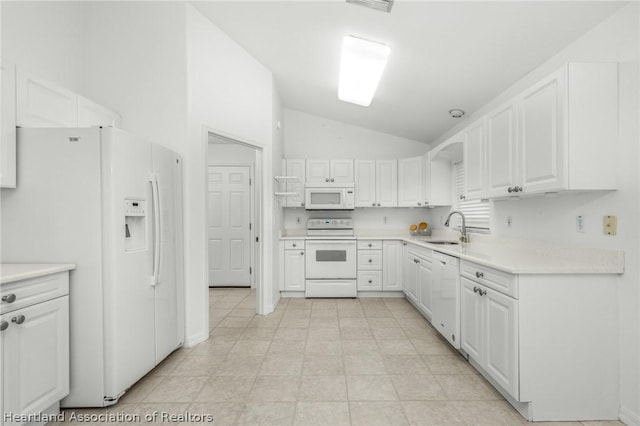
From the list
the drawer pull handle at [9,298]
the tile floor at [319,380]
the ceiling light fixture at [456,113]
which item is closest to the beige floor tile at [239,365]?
the tile floor at [319,380]

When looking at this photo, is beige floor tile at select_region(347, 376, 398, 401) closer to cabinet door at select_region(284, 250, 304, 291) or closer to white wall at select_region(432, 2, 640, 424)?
white wall at select_region(432, 2, 640, 424)

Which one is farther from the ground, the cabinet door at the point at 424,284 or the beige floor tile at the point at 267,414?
the cabinet door at the point at 424,284

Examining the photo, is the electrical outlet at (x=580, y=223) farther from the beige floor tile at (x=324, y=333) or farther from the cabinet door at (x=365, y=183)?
the cabinet door at (x=365, y=183)

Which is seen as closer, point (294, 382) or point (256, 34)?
point (294, 382)

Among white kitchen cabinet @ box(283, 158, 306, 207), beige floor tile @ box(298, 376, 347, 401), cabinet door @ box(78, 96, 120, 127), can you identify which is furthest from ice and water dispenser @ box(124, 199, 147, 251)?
white kitchen cabinet @ box(283, 158, 306, 207)

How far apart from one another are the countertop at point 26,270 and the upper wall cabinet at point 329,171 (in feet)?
11.2

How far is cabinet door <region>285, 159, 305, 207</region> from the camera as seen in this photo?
16.1 feet

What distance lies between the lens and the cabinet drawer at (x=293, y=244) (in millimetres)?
4613

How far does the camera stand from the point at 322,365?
2.56 metres

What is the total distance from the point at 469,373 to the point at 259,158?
3.03 m

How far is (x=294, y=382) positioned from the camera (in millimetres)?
2301

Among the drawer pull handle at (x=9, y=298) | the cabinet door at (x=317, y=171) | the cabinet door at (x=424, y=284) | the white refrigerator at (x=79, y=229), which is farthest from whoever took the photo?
the cabinet door at (x=317, y=171)

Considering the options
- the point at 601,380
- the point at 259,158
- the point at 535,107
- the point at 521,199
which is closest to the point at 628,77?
the point at 535,107

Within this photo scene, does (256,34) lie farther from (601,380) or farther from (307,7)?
(601,380)
